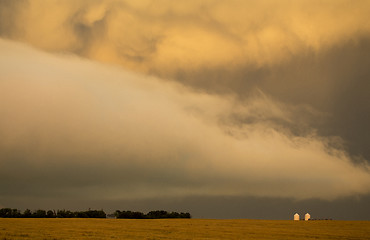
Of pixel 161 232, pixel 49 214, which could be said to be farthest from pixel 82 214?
pixel 161 232

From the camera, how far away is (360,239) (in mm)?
57656

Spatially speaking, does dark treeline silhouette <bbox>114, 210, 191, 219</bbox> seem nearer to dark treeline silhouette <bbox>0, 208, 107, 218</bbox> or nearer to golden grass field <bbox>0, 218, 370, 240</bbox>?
dark treeline silhouette <bbox>0, 208, 107, 218</bbox>

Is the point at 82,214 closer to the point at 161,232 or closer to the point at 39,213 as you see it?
the point at 39,213

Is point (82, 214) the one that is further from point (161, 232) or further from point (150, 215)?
point (161, 232)

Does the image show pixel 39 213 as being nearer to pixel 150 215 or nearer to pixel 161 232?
pixel 150 215

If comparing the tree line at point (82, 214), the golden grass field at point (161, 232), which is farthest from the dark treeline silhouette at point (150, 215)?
the golden grass field at point (161, 232)

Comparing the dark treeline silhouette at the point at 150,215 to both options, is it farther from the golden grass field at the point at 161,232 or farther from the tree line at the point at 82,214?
the golden grass field at the point at 161,232

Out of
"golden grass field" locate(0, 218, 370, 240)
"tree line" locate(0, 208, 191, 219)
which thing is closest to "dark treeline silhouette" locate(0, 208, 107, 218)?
"tree line" locate(0, 208, 191, 219)

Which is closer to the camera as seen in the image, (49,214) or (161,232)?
(161,232)

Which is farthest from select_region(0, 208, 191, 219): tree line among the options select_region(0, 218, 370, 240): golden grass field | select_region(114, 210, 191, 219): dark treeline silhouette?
select_region(0, 218, 370, 240): golden grass field

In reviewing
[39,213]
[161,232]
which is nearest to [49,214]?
[39,213]

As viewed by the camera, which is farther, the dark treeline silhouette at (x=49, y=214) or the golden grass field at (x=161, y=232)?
the dark treeline silhouette at (x=49, y=214)

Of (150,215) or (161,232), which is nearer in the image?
(161,232)

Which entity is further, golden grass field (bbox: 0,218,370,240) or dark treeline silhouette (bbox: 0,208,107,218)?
dark treeline silhouette (bbox: 0,208,107,218)
